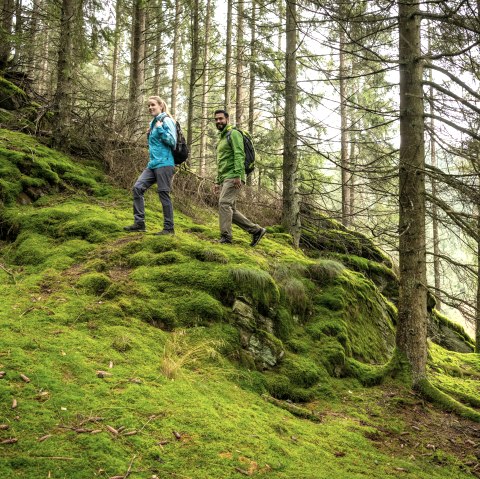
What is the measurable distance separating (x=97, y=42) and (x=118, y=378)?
33.7 ft

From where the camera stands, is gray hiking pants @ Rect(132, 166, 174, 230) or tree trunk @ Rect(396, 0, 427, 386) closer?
tree trunk @ Rect(396, 0, 427, 386)

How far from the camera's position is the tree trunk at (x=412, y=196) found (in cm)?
571

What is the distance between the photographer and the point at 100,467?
240 cm

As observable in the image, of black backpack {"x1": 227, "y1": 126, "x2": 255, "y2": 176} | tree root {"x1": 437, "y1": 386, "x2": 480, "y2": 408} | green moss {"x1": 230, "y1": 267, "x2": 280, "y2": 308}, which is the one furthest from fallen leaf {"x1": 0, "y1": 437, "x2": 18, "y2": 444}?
tree root {"x1": 437, "y1": 386, "x2": 480, "y2": 408}

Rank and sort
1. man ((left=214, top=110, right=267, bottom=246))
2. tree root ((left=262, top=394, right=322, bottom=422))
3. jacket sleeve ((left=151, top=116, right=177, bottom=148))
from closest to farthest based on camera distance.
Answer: tree root ((left=262, top=394, right=322, bottom=422)) < jacket sleeve ((left=151, top=116, right=177, bottom=148)) < man ((left=214, top=110, right=267, bottom=246))

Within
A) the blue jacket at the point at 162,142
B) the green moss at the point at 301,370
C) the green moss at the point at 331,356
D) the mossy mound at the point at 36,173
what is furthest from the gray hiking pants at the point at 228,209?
the mossy mound at the point at 36,173

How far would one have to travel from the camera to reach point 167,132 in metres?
6.46

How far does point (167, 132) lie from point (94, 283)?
274 centimetres

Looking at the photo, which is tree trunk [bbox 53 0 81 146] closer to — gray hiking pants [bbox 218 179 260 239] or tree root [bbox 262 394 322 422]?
gray hiking pants [bbox 218 179 260 239]

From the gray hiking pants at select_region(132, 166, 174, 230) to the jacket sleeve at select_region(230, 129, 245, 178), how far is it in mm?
1077

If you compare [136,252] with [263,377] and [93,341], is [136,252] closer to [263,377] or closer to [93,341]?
[93,341]

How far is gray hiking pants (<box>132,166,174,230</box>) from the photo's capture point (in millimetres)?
6566

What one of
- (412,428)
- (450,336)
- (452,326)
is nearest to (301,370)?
(412,428)

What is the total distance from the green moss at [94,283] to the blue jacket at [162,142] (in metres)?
2.24
